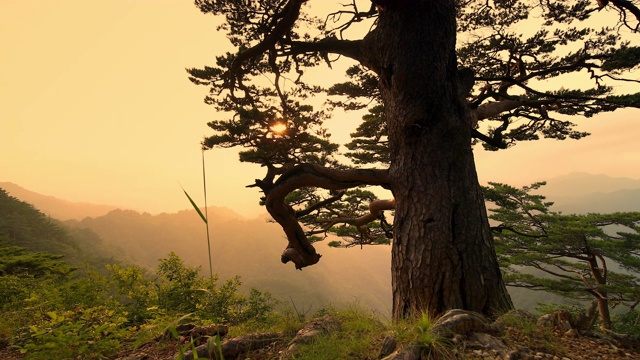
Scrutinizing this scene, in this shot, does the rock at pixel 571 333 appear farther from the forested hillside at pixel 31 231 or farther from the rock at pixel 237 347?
the forested hillside at pixel 31 231

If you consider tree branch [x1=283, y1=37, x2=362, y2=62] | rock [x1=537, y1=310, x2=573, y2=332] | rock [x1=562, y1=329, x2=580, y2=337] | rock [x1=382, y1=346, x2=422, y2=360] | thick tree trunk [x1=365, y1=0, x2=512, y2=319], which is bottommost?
rock [x1=562, y1=329, x2=580, y2=337]

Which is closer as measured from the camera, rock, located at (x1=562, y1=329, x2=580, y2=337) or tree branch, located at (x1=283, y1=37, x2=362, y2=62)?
rock, located at (x1=562, y1=329, x2=580, y2=337)

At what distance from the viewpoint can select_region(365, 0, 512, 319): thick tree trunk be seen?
363cm

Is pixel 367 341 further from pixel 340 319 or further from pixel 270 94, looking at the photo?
pixel 270 94

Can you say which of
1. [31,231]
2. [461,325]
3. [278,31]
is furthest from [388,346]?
[31,231]

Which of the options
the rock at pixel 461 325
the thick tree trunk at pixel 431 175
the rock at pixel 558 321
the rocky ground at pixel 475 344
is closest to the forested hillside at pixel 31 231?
the rocky ground at pixel 475 344

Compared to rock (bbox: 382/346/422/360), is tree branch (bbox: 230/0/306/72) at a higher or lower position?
higher

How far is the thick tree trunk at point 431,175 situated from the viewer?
143 inches

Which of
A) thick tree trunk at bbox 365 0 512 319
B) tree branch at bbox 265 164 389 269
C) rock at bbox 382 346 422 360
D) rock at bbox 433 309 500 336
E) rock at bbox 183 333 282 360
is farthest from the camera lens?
tree branch at bbox 265 164 389 269

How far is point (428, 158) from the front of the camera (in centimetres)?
406

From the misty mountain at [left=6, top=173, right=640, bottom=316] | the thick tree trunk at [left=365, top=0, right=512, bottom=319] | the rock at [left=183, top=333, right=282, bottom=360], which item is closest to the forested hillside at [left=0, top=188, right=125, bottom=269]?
the rock at [left=183, top=333, right=282, bottom=360]

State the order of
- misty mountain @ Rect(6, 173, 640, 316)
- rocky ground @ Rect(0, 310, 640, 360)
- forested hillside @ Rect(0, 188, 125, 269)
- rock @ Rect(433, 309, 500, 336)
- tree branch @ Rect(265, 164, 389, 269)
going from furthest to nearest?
1. misty mountain @ Rect(6, 173, 640, 316)
2. forested hillside @ Rect(0, 188, 125, 269)
3. tree branch @ Rect(265, 164, 389, 269)
4. rock @ Rect(433, 309, 500, 336)
5. rocky ground @ Rect(0, 310, 640, 360)

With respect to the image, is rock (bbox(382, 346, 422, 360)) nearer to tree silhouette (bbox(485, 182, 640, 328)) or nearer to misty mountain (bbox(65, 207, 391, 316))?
tree silhouette (bbox(485, 182, 640, 328))

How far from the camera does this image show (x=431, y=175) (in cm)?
400
